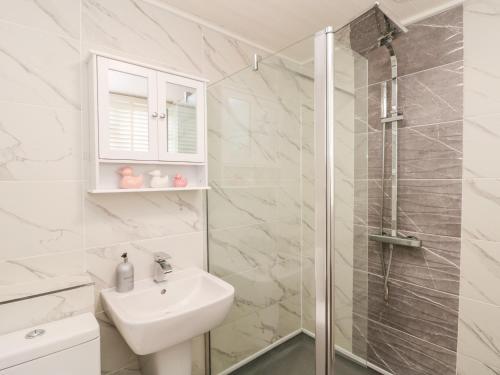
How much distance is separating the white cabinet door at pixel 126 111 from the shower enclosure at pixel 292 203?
419 mm

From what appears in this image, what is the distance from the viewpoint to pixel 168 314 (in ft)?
3.76

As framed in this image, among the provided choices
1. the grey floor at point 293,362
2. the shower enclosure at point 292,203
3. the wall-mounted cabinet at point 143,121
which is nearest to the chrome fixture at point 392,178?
the shower enclosure at point 292,203

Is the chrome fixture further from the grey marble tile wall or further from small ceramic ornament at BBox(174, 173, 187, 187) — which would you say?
small ceramic ornament at BBox(174, 173, 187, 187)

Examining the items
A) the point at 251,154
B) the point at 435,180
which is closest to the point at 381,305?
the point at 435,180

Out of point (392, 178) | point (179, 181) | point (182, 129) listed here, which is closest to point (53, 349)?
point (179, 181)

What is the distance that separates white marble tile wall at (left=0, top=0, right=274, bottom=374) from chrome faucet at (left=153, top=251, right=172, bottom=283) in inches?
2.7

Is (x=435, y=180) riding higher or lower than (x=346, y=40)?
lower

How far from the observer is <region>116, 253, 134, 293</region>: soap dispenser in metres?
1.37

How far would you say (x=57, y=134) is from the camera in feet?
4.12

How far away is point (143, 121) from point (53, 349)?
3.40ft

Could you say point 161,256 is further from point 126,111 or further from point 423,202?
point 423,202

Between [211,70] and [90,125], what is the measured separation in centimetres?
86

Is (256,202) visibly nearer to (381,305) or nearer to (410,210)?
(410,210)

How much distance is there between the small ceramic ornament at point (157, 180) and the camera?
1454 mm
